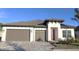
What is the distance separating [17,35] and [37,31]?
0.58 metres

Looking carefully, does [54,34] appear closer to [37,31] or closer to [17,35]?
[37,31]

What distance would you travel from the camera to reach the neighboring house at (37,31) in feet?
26.8

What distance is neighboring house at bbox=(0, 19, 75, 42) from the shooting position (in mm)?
8164

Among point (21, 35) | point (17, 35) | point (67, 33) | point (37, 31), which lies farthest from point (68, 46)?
point (17, 35)

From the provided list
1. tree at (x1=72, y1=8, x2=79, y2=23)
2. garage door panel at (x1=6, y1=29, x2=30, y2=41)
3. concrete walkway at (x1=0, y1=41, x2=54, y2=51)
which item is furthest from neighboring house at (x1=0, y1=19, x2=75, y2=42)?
tree at (x1=72, y1=8, x2=79, y2=23)

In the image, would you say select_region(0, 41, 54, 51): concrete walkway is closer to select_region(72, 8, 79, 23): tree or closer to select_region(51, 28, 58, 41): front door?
select_region(51, 28, 58, 41): front door

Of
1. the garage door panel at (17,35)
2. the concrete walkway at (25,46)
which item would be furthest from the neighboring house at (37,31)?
the concrete walkway at (25,46)

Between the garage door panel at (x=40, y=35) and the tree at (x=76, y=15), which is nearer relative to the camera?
the tree at (x=76, y=15)

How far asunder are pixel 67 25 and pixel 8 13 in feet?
5.56

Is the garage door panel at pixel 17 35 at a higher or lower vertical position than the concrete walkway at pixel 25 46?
higher

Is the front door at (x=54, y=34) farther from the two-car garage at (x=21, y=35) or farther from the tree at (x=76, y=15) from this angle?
the tree at (x=76, y=15)

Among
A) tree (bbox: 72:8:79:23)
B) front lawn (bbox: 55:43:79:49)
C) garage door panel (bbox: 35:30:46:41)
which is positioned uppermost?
tree (bbox: 72:8:79:23)

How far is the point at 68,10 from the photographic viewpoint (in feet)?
26.7
